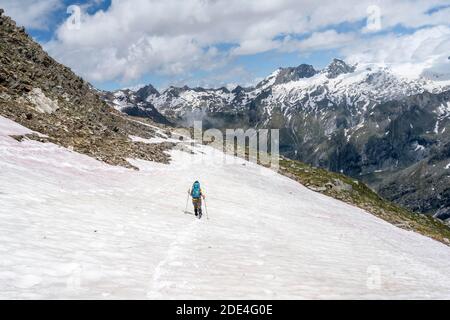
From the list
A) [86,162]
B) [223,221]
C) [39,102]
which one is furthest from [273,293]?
[39,102]

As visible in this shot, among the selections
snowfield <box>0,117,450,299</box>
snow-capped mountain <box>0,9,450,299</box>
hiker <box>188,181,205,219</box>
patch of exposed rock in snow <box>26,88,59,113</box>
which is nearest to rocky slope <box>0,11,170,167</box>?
patch of exposed rock in snow <box>26,88,59,113</box>

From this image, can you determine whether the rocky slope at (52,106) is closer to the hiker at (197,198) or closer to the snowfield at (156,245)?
the snowfield at (156,245)

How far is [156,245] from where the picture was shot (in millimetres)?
19828

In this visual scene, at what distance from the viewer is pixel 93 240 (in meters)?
18.3

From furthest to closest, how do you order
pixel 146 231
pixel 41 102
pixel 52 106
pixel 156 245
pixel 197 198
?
1. pixel 52 106
2. pixel 41 102
3. pixel 197 198
4. pixel 146 231
5. pixel 156 245

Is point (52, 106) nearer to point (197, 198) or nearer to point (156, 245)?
point (197, 198)

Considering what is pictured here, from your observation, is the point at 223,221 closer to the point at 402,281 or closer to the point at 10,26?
the point at 402,281

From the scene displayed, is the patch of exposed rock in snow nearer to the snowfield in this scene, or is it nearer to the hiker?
the snowfield

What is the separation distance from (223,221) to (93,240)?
13.5 metres

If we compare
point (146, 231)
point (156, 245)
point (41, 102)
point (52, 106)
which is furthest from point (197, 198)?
point (52, 106)

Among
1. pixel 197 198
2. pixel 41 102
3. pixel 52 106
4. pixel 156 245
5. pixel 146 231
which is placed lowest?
pixel 156 245

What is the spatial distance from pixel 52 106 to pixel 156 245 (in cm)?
3969

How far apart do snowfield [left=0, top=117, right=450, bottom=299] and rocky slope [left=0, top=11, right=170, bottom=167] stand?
4.64 metres

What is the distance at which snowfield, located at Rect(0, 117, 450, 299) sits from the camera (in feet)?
45.1
